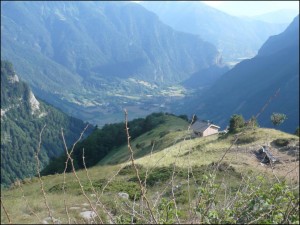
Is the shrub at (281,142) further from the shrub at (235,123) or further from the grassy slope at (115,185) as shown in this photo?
the shrub at (235,123)

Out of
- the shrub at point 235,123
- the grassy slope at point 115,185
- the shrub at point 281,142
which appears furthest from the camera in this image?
the shrub at point 235,123

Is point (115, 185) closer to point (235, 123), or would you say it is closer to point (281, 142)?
point (281, 142)

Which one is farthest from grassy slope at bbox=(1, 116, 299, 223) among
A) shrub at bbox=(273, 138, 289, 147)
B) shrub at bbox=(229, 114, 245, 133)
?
shrub at bbox=(229, 114, 245, 133)

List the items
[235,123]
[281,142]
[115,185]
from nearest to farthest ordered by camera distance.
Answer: [115,185], [281,142], [235,123]

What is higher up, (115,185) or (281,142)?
(115,185)

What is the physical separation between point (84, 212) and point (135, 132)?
6853cm

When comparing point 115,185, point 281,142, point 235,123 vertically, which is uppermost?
point 115,185

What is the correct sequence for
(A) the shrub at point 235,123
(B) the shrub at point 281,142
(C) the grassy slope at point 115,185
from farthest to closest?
(A) the shrub at point 235,123 → (B) the shrub at point 281,142 → (C) the grassy slope at point 115,185

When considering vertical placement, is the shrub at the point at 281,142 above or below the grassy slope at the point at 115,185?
below

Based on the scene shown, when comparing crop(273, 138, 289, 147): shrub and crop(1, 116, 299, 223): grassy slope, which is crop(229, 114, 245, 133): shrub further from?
crop(273, 138, 289, 147): shrub

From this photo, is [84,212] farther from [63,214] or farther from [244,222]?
[244,222]

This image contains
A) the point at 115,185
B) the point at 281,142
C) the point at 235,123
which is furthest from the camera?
the point at 235,123

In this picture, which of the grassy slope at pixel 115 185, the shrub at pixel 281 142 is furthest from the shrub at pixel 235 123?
the shrub at pixel 281 142

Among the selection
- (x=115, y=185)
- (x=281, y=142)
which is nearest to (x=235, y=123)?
(x=281, y=142)
